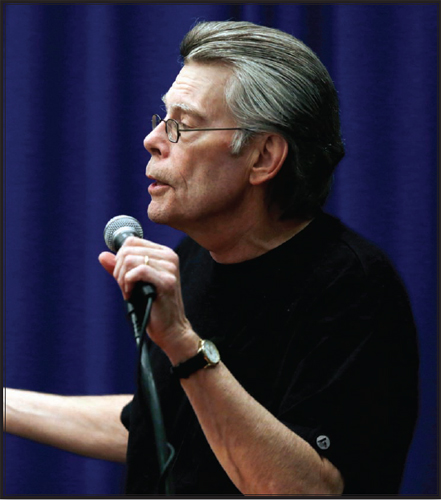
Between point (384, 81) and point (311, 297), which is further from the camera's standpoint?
point (384, 81)

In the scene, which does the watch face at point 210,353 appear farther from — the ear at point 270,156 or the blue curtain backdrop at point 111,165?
the blue curtain backdrop at point 111,165

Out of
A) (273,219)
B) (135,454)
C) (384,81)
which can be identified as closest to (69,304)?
(135,454)

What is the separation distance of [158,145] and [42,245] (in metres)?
0.73

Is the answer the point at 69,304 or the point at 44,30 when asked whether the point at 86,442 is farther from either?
the point at 44,30

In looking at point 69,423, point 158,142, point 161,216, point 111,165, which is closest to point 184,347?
point 161,216

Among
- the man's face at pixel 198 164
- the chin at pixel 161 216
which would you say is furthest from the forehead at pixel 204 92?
the chin at pixel 161 216

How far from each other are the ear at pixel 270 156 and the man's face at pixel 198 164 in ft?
0.06

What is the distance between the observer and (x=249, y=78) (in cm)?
130

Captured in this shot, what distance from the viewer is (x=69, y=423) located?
1.53m

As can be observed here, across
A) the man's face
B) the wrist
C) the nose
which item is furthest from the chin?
the wrist

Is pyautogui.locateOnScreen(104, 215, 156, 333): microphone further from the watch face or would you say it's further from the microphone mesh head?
the watch face

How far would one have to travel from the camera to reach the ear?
134 centimetres

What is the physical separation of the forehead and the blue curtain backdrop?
0.58 metres

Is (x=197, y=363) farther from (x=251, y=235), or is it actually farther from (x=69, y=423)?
(x=69, y=423)
